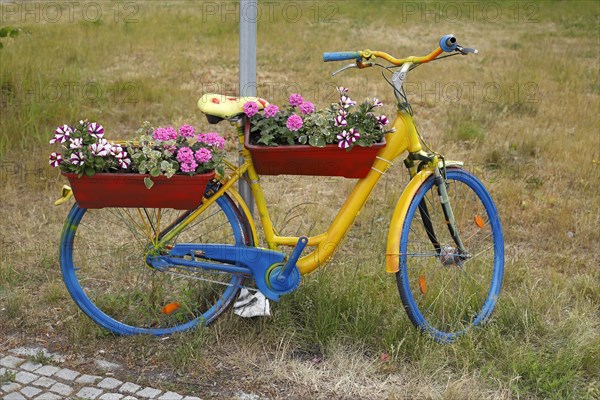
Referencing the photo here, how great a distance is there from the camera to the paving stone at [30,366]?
3707 mm

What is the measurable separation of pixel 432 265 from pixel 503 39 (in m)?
8.29

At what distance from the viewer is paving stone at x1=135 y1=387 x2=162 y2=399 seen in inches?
138

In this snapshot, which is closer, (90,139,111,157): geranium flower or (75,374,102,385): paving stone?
(90,139,111,157): geranium flower

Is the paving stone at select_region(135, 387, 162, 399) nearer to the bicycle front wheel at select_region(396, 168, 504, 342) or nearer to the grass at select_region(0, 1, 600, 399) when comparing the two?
the grass at select_region(0, 1, 600, 399)

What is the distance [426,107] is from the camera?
828 cm

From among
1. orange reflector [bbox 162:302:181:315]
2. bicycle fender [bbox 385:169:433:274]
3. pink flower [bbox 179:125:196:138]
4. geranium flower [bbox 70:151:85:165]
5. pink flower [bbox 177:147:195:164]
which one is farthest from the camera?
orange reflector [bbox 162:302:181:315]

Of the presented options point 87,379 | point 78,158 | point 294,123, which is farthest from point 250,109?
point 87,379

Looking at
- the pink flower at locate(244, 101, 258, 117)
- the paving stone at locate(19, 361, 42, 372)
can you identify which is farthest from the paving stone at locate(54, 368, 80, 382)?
the pink flower at locate(244, 101, 258, 117)

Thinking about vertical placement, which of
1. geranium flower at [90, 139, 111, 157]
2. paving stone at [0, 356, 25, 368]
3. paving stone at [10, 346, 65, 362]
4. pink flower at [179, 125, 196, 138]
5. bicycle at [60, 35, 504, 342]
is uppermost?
pink flower at [179, 125, 196, 138]

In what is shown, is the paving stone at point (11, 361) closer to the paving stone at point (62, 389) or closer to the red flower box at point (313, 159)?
the paving stone at point (62, 389)

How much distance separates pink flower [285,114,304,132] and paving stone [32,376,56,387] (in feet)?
5.44

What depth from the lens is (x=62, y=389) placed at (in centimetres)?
354

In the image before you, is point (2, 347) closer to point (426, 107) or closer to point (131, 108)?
point (131, 108)

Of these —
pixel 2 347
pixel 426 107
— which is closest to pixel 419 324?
pixel 2 347
